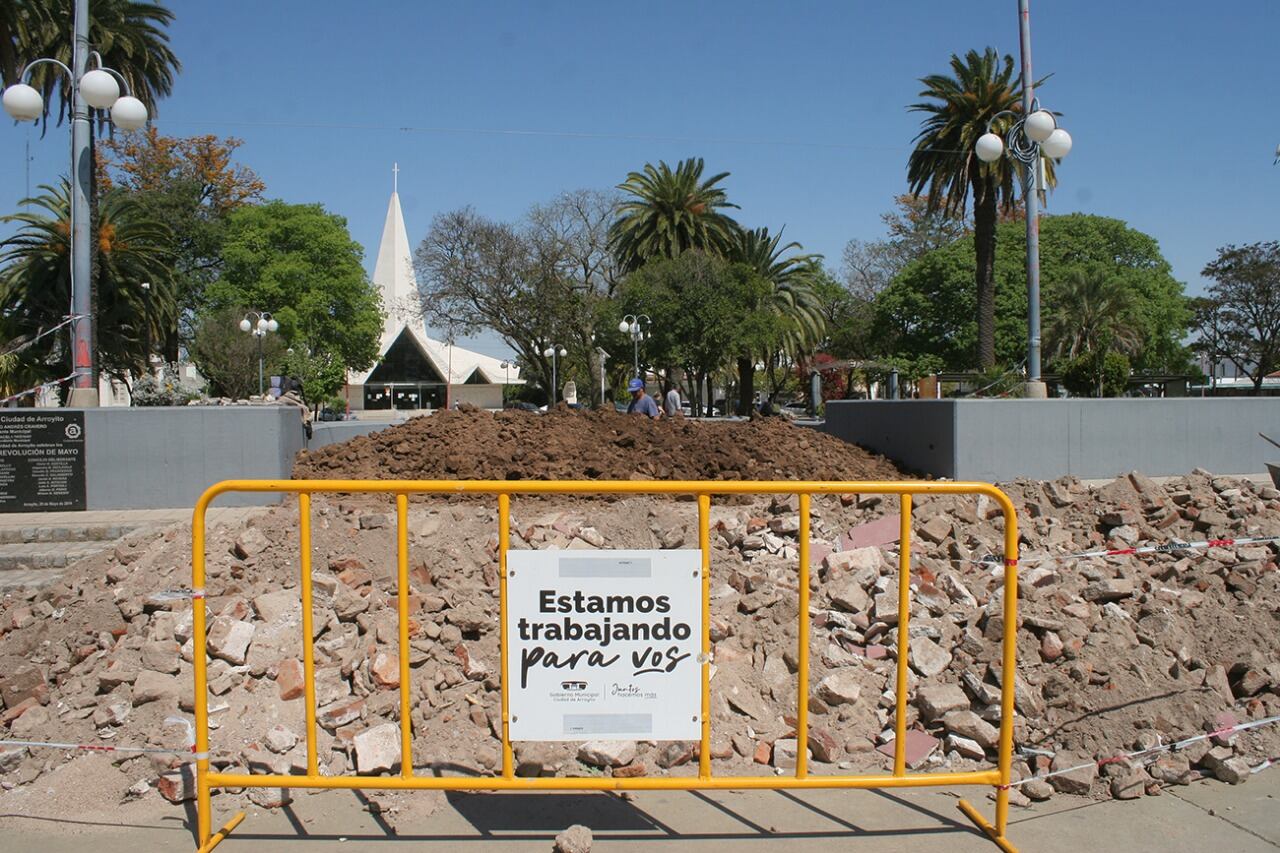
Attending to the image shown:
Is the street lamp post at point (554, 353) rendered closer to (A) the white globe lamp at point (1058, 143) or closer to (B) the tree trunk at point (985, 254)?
(B) the tree trunk at point (985, 254)

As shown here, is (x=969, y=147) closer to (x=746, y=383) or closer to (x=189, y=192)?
(x=746, y=383)

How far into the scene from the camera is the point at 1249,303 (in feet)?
176

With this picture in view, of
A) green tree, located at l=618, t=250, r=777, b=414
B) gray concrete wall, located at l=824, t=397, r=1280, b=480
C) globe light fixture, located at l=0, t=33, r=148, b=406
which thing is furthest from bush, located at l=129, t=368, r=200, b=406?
green tree, located at l=618, t=250, r=777, b=414

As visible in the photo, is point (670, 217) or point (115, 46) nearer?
point (115, 46)

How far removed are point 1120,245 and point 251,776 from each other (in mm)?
59117

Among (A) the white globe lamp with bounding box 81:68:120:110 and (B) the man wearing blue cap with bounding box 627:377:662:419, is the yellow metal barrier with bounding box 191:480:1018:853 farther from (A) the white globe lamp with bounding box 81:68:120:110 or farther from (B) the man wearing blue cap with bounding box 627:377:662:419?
(B) the man wearing blue cap with bounding box 627:377:662:419

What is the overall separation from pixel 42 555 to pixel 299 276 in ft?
163

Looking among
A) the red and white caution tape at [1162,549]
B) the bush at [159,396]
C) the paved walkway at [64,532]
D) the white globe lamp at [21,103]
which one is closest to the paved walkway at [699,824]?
the red and white caution tape at [1162,549]

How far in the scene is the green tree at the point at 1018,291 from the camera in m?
47.8

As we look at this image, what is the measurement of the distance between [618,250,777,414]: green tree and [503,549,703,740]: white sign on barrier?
130ft

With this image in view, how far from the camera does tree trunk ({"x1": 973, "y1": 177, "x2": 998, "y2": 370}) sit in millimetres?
32812

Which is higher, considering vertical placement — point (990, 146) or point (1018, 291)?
point (1018, 291)

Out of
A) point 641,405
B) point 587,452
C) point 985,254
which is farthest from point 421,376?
point 587,452

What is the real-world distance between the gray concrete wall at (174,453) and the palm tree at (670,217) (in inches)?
1408
